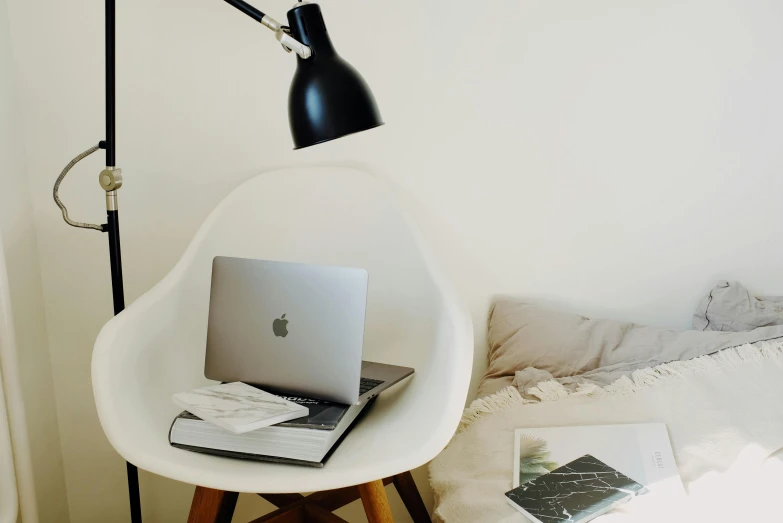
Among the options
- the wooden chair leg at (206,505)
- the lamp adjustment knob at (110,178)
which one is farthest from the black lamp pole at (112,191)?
the wooden chair leg at (206,505)

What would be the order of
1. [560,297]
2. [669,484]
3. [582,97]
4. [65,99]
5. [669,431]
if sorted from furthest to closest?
[560,297] → [582,97] → [65,99] → [669,431] → [669,484]

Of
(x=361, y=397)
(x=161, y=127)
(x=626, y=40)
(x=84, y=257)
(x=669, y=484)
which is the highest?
(x=626, y=40)

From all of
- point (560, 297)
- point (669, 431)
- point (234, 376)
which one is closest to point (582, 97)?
point (560, 297)

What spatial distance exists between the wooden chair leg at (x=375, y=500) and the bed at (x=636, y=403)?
0.17 meters

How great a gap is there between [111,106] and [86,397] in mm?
749

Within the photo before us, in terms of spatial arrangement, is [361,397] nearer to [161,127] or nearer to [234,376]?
[234,376]

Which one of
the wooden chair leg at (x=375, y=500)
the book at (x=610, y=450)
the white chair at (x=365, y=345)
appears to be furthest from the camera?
the book at (x=610, y=450)

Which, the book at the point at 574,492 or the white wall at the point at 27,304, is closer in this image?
the book at the point at 574,492

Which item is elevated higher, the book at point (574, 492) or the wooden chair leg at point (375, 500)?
the wooden chair leg at point (375, 500)

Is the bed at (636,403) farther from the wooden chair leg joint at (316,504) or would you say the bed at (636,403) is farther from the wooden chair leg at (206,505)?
the wooden chair leg at (206,505)

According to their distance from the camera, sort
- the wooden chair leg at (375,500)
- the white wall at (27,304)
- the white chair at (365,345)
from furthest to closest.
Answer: the white wall at (27,304) < the wooden chair leg at (375,500) < the white chair at (365,345)

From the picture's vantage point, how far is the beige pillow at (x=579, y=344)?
4.55 feet

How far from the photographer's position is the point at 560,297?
1599 millimetres

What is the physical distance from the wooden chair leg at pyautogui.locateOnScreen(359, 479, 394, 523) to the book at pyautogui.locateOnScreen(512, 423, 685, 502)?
0.84 feet
